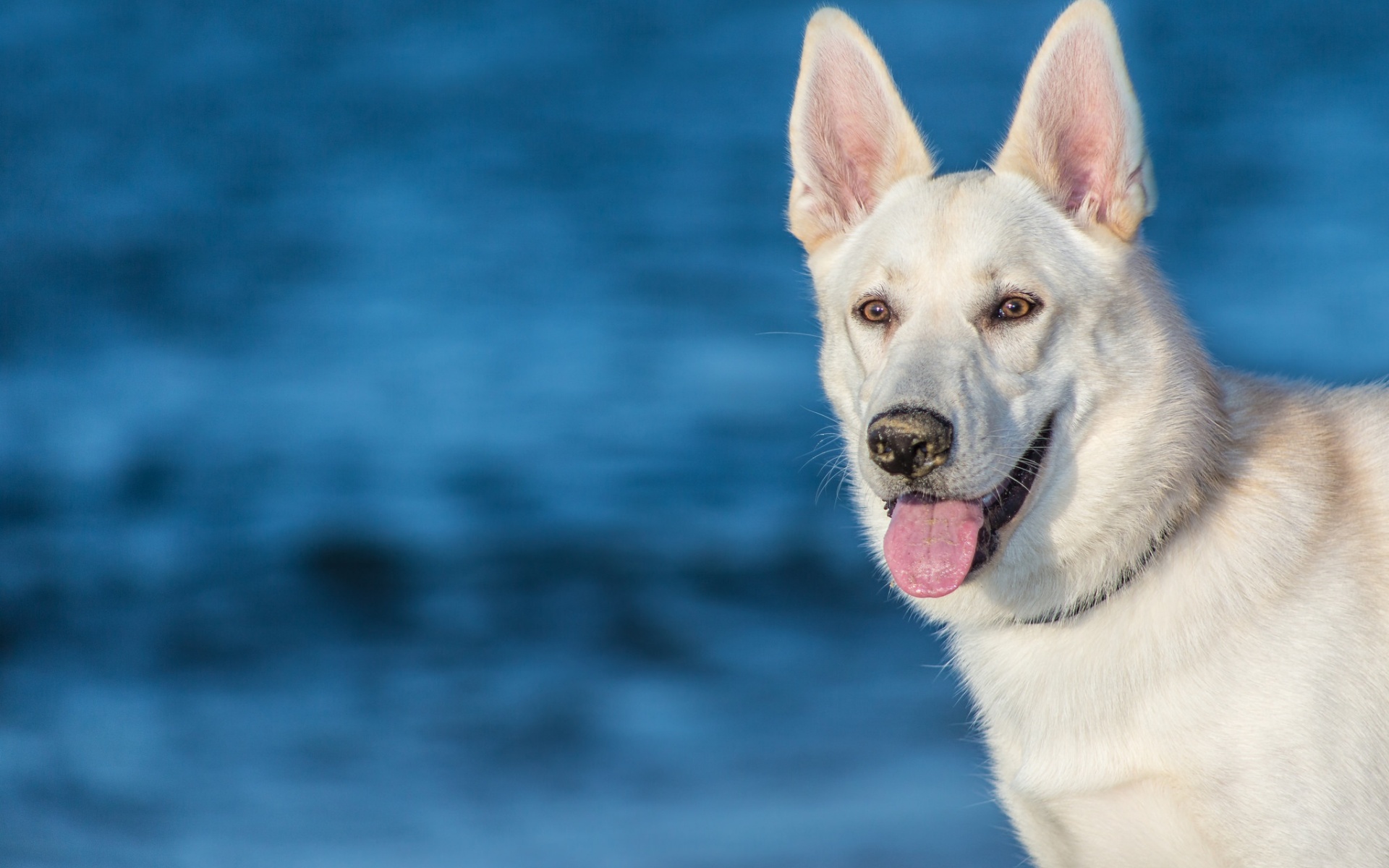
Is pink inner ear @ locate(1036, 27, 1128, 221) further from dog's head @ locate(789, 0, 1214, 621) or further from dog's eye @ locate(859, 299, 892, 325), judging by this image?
dog's eye @ locate(859, 299, 892, 325)

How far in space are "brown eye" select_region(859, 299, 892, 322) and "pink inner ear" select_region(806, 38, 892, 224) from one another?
64 centimetres

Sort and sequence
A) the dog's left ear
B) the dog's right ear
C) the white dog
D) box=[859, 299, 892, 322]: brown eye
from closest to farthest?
the white dog < the dog's left ear < box=[859, 299, 892, 322]: brown eye < the dog's right ear

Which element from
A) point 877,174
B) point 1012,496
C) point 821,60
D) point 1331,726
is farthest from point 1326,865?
point 821,60

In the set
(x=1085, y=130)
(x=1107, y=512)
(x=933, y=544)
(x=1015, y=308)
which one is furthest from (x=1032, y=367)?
(x=1085, y=130)

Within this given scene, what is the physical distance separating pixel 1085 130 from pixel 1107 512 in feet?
4.33

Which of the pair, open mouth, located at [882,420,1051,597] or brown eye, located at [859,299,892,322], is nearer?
open mouth, located at [882,420,1051,597]

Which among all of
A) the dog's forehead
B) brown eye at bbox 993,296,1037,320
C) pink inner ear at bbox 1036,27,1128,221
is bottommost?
brown eye at bbox 993,296,1037,320

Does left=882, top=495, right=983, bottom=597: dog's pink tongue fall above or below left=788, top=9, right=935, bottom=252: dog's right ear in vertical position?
below

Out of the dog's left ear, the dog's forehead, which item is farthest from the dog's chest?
the dog's left ear

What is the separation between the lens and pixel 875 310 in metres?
4.70

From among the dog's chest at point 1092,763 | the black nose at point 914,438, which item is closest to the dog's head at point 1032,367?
the black nose at point 914,438

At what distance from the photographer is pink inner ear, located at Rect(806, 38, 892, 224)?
16.3 feet

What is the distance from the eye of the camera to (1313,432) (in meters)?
4.46

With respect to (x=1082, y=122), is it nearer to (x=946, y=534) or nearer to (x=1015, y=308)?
(x=1015, y=308)
